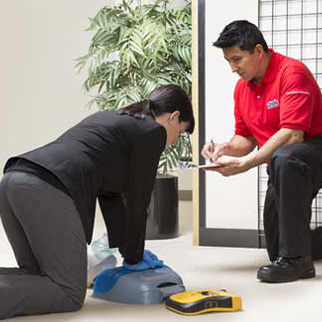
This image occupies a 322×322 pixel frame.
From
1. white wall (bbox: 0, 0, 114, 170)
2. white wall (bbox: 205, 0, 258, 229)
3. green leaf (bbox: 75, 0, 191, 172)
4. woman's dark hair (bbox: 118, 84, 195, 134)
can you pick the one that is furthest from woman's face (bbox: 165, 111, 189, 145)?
white wall (bbox: 0, 0, 114, 170)

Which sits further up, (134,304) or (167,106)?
(167,106)

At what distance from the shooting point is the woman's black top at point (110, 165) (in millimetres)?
2404

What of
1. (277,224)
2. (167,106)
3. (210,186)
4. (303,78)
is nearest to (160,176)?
(210,186)

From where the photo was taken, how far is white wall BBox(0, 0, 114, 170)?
5.52 m

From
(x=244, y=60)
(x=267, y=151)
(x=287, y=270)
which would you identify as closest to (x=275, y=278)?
(x=287, y=270)

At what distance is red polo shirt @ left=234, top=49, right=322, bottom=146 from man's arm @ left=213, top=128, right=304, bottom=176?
0.03 meters

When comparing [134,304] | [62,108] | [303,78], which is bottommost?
[134,304]

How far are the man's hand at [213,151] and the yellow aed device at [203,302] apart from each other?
96cm

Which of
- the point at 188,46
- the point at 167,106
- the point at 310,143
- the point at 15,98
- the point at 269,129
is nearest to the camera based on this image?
the point at 167,106

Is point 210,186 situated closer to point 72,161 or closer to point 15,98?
Answer: point 72,161

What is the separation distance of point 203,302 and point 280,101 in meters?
1.12

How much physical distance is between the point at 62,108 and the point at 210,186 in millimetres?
2027

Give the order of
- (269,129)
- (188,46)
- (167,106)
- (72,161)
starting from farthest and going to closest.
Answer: (188,46), (269,129), (167,106), (72,161)

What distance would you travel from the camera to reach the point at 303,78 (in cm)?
312
